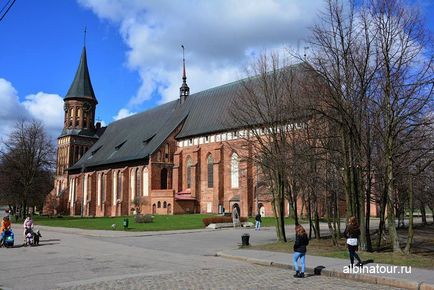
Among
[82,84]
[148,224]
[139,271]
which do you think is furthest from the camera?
[82,84]

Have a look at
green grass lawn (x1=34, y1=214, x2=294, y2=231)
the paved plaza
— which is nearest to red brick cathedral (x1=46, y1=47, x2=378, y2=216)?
green grass lawn (x1=34, y1=214, x2=294, y2=231)

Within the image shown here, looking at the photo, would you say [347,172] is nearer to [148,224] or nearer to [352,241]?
[352,241]

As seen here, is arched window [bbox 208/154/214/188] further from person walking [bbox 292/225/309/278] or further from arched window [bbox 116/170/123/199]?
person walking [bbox 292/225/309/278]

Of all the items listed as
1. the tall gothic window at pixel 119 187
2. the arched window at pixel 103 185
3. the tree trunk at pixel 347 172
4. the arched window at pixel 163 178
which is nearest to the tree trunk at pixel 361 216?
the tree trunk at pixel 347 172

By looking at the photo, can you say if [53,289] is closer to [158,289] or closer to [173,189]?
[158,289]

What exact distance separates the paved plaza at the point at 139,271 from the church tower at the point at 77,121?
7306cm

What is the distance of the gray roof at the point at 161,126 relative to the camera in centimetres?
6122

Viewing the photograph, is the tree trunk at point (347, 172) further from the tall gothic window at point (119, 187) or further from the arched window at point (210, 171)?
the tall gothic window at point (119, 187)

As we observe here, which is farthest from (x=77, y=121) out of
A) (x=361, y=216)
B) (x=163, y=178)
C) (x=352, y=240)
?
(x=352, y=240)

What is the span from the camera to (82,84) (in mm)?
Answer: 90688

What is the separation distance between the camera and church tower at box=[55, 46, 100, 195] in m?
89.8

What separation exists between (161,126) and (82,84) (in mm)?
30045

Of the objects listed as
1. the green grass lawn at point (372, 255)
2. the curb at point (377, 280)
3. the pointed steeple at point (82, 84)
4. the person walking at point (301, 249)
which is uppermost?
the pointed steeple at point (82, 84)

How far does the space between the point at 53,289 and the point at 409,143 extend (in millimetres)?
13720
